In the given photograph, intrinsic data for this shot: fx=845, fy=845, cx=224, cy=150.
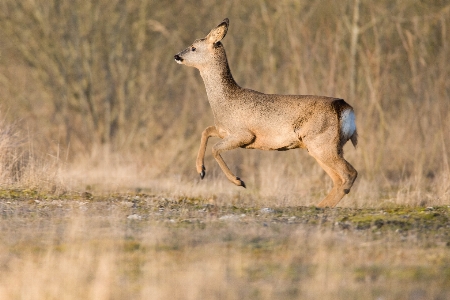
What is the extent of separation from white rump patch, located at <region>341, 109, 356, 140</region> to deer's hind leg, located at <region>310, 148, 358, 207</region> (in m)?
0.25

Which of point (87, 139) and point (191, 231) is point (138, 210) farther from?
point (87, 139)

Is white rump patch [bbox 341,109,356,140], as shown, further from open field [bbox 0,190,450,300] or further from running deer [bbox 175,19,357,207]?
open field [bbox 0,190,450,300]

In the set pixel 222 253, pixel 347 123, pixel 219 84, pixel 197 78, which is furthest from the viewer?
pixel 197 78

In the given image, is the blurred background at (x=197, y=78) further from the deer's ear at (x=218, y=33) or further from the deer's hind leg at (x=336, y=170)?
the deer's ear at (x=218, y=33)

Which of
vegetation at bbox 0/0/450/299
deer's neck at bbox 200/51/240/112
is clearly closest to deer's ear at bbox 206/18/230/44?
deer's neck at bbox 200/51/240/112

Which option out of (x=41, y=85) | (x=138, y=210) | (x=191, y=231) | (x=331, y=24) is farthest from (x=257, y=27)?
(x=191, y=231)

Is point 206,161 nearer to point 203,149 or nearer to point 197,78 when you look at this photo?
point 197,78

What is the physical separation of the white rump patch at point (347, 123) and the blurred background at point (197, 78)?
3542 mm

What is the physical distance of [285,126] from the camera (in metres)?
10.3

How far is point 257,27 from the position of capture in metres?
18.1

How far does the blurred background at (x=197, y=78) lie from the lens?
15289 millimetres

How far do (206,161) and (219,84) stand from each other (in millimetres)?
7400

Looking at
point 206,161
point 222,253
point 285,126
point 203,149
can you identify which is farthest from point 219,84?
point 206,161

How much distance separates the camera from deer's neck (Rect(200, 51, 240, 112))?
10.7 m
